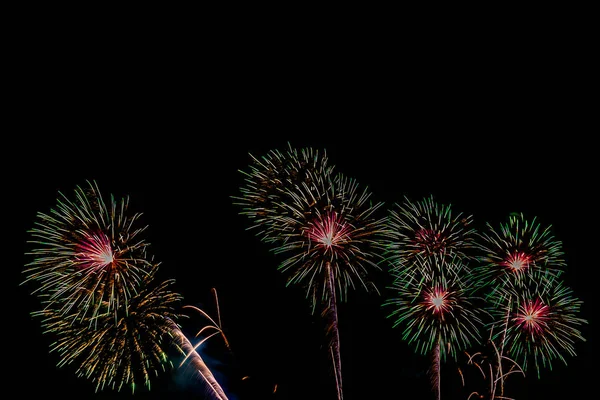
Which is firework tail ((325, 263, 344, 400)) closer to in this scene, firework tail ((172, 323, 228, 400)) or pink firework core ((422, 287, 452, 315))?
pink firework core ((422, 287, 452, 315))

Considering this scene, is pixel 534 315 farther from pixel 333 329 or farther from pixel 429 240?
pixel 333 329

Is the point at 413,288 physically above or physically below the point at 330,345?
above

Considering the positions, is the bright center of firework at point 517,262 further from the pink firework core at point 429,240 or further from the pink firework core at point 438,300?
the pink firework core at point 429,240

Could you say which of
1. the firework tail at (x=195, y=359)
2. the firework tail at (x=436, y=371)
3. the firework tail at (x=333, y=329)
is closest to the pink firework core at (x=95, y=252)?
the firework tail at (x=195, y=359)

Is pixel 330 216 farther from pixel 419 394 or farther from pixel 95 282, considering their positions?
pixel 419 394

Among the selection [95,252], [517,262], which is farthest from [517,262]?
[95,252]

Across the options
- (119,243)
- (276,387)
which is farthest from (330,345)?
(276,387)

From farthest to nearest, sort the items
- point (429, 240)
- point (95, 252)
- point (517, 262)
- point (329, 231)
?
point (517, 262) < point (429, 240) < point (329, 231) < point (95, 252)
